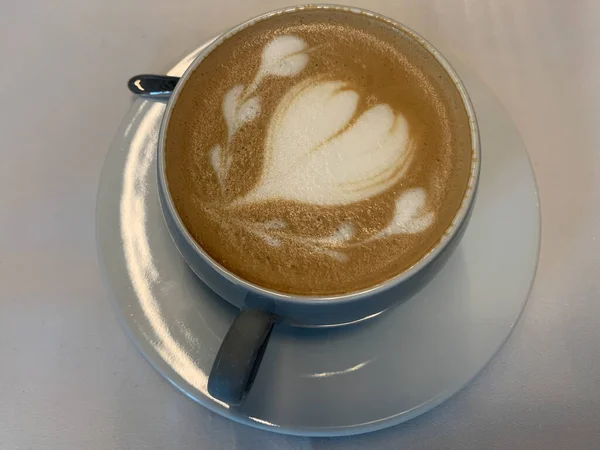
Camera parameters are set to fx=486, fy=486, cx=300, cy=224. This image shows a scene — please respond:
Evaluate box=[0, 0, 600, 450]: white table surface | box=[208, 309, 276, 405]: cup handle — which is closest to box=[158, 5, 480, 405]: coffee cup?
box=[208, 309, 276, 405]: cup handle

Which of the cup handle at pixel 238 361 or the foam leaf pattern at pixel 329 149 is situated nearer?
the cup handle at pixel 238 361

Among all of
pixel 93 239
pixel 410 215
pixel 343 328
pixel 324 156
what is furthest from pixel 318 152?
pixel 93 239

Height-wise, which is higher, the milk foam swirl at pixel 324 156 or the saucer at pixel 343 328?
the milk foam swirl at pixel 324 156

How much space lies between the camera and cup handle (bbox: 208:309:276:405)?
29.5 inches

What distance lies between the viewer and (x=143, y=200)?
3.48ft

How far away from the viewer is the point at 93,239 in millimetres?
1134

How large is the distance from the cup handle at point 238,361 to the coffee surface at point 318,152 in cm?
10

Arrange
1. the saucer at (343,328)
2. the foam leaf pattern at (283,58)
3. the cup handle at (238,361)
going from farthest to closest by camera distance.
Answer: the foam leaf pattern at (283,58)
the saucer at (343,328)
the cup handle at (238,361)

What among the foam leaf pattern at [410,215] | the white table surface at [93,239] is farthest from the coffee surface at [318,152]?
the white table surface at [93,239]

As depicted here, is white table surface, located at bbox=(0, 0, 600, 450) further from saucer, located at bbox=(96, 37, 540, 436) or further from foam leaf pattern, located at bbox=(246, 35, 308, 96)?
foam leaf pattern, located at bbox=(246, 35, 308, 96)

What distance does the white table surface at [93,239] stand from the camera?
96cm

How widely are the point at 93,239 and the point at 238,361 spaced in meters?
0.57

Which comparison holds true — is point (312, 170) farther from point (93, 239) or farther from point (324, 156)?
point (93, 239)

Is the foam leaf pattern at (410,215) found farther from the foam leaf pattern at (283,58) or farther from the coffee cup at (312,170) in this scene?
the foam leaf pattern at (283,58)
